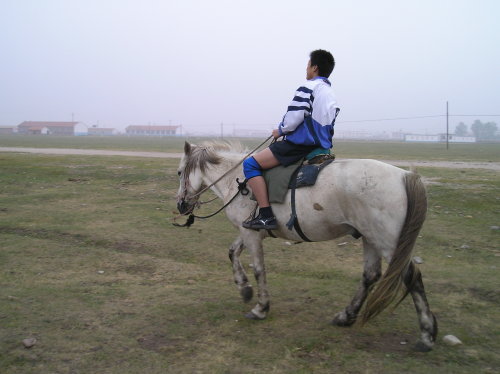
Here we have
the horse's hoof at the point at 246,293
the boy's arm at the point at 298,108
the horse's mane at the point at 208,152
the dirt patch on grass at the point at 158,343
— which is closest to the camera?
the dirt patch on grass at the point at 158,343

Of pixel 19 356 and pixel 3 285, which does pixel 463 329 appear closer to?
pixel 19 356

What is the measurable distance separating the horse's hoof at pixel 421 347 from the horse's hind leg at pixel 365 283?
77 cm

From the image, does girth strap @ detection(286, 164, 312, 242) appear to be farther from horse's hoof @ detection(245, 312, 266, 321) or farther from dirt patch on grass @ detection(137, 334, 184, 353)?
dirt patch on grass @ detection(137, 334, 184, 353)

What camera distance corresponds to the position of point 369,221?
4750 millimetres

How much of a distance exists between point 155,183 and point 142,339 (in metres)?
11.8

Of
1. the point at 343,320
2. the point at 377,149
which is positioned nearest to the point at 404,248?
the point at 343,320

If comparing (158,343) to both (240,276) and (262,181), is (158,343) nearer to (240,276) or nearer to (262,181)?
(240,276)

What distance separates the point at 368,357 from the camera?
14.9 ft

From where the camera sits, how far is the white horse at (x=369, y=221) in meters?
4.60

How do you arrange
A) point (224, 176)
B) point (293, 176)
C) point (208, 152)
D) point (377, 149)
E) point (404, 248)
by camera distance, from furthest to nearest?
1. point (377, 149)
2. point (208, 152)
3. point (224, 176)
4. point (293, 176)
5. point (404, 248)

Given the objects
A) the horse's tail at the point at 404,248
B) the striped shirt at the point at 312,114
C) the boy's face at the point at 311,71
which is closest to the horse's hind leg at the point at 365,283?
the horse's tail at the point at 404,248

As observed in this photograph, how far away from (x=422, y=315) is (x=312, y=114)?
247 cm

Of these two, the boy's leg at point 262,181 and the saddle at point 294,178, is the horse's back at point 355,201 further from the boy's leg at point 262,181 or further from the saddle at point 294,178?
the boy's leg at point 262,181

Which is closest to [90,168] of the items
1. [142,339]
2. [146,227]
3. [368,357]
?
[146,227]
